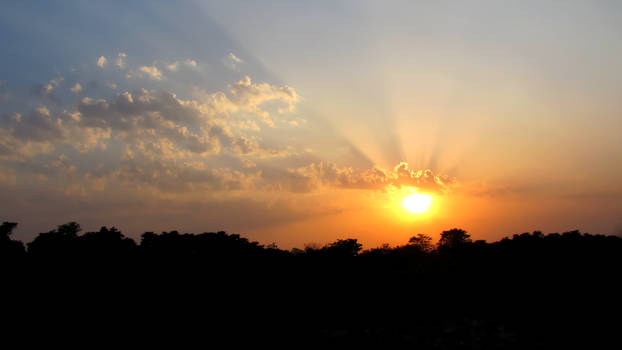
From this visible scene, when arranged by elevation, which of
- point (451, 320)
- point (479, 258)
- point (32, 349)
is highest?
point (479, 258)

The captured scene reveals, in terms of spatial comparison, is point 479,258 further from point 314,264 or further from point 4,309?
point 4,309

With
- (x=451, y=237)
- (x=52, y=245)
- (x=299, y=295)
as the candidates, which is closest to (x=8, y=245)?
(x=52, y=245)

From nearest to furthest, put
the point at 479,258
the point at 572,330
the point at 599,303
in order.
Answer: the point at 572,330 → the point at 599,303 → the point at 479,258

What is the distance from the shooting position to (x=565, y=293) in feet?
83.8

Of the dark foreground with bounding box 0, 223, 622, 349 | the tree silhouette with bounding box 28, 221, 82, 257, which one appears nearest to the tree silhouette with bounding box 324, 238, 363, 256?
the dark foreground with bounding box 0, 223, 622, 349

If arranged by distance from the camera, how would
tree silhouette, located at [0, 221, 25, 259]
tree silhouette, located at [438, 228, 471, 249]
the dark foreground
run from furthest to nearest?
tree silhouette, located at [438, 228, 471, 249]
tree silhouette, located at [0, 221, 25, 259]
the dark foreground

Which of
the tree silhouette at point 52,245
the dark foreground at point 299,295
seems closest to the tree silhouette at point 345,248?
the dark foreground at point 299,295

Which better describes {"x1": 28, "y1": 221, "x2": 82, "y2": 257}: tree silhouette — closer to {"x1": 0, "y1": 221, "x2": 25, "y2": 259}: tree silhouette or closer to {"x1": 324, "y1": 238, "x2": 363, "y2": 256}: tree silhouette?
{"x1": 0, "y1": 221, "x2": 25, "y2": 259}: tree silhouette

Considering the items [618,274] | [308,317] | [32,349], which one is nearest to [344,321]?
[308,317]

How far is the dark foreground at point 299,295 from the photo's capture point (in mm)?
24625

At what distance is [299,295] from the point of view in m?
31.0

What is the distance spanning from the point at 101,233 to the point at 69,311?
301 inches

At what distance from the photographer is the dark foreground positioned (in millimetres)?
24625

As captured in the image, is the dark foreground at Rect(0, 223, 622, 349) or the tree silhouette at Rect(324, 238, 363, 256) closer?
the dark foreground at Rect(0, 223, 622, 349)
